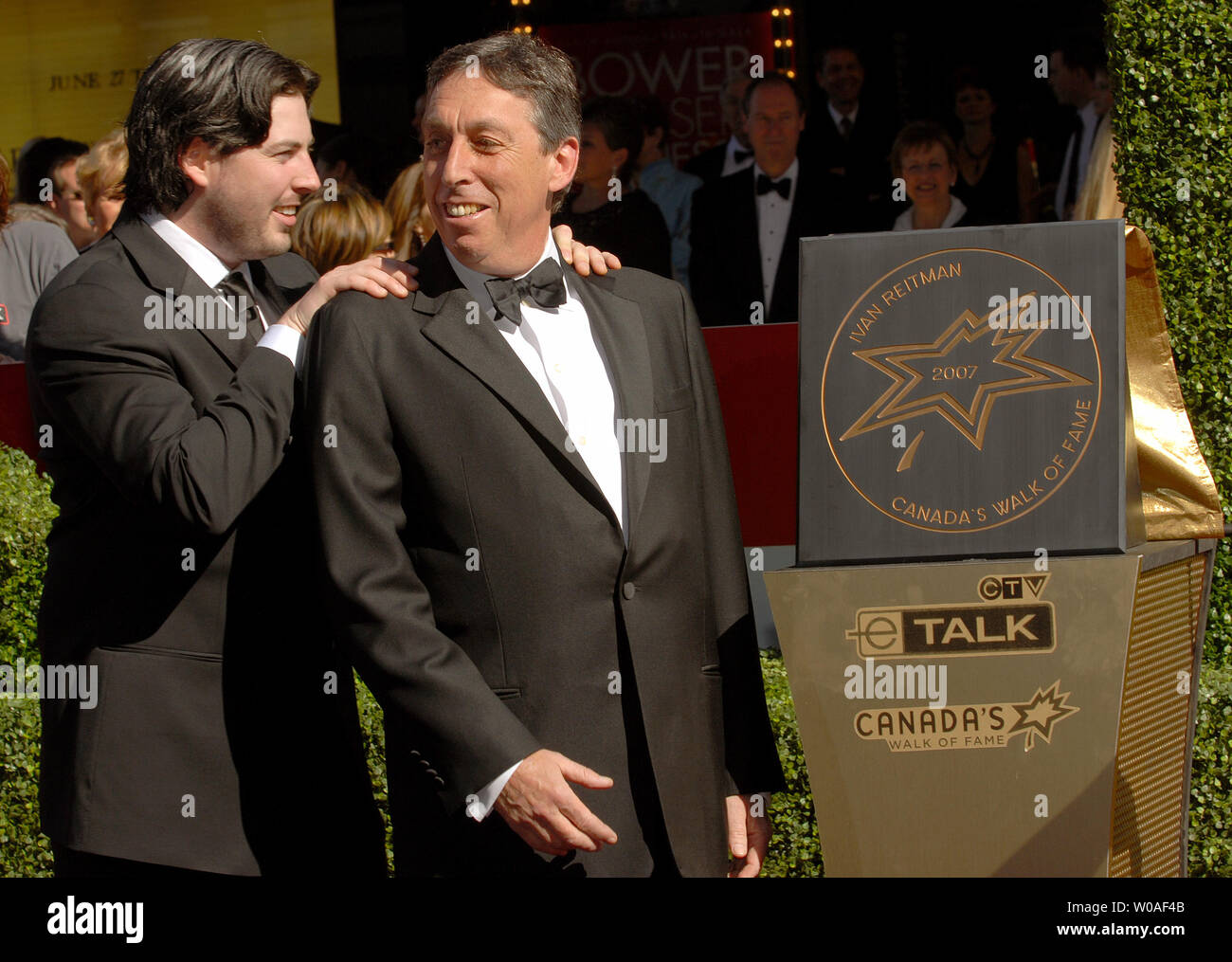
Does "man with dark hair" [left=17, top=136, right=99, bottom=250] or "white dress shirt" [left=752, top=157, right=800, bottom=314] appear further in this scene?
"man with dark hair" [left=17, top=136, right=99, bottom=250]

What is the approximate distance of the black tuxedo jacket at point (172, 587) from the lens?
7.70 feet

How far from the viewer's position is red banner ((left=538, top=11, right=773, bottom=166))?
8750 mm

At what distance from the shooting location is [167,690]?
8.02ft

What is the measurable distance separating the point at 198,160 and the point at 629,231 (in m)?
3.13

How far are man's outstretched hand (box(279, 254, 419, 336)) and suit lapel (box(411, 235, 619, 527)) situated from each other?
4cm

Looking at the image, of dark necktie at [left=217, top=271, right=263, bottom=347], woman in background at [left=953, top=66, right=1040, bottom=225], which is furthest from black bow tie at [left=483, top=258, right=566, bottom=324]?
woman in background at [left=953, top=66, right=1040, bottom=225]

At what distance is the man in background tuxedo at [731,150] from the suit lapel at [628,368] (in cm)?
448

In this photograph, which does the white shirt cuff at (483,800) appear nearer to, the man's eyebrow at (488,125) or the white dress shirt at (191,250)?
the white dress shirt at (191,250)

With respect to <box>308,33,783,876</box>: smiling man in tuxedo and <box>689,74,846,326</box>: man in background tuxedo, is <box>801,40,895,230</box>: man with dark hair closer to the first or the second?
<box>689,74,846,326</box>: man in background tuxedo

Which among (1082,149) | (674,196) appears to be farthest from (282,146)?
(674,196)

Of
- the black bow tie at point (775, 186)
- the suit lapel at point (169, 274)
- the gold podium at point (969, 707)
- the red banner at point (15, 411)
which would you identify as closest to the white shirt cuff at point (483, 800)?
the gold podium at point (969, 707)

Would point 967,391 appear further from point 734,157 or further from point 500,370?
point 734,157

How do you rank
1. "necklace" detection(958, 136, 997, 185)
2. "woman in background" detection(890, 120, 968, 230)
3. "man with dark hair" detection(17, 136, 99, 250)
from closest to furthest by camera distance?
"woman in background" detection(890, 120, 968, 230) < "man with dark hair" detection(17, 136, 99, 250) < "necklace" detection(958, 136, 997, 185)

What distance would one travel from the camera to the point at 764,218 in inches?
242
